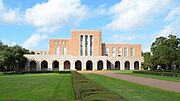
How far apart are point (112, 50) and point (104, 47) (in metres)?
3.35

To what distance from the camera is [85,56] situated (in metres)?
74.1

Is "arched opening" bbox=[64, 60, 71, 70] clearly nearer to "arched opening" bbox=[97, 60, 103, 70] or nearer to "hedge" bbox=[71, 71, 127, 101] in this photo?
"arched opening" bbox=[97, 60, 103, 70]

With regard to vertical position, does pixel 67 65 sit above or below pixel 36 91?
above

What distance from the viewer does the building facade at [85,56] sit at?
72.5m

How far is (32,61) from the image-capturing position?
74.0 metres

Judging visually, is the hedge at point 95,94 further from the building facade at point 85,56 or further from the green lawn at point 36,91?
the building facade at point 85,56

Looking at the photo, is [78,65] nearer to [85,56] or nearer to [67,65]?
[67,65]

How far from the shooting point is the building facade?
7250 centimetres

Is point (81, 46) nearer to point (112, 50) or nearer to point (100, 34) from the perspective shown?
point (100, 34)

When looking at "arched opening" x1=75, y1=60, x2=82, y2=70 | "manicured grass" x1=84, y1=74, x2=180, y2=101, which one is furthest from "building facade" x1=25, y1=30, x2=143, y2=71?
"manicured grass" x1=84, y1=74, x2=180, y2=101

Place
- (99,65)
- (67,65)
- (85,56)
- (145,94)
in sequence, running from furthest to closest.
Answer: (99,65) → (67,65) → (85,56) → (145,94)

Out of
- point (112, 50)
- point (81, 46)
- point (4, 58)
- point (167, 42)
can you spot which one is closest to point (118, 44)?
point (112, 50)

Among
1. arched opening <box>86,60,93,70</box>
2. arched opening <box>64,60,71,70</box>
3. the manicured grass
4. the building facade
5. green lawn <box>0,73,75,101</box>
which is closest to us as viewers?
the manicured grass

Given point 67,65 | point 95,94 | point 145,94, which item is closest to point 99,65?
point 67,65
